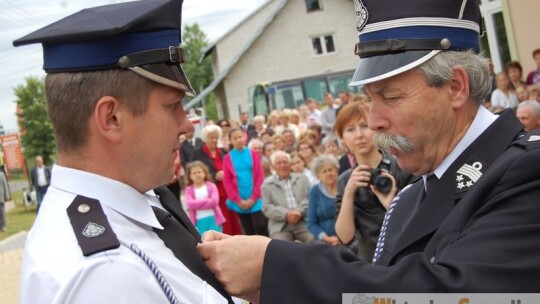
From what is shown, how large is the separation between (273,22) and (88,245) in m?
40.6

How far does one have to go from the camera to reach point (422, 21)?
223 cm

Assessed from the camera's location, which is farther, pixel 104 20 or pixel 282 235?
pixel 282 235

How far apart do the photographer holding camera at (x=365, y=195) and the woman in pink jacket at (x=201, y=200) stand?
13.4 ft

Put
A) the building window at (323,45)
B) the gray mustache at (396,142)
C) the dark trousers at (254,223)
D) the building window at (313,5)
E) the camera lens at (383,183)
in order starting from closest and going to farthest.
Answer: the gray mustache at (396,142), the camera lens at (383,183), the dark trousers at (254,223), the building window at (313,5), the building window at (323,45)

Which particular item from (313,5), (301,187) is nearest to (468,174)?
(301,187)

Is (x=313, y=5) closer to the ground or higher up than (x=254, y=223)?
higher up

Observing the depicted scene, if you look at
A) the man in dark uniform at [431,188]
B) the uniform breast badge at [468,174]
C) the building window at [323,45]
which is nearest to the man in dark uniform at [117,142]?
the man in dark uniform at [431,188]

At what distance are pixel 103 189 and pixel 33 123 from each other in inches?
1778

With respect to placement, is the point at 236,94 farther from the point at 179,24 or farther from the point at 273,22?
the point at 179,24

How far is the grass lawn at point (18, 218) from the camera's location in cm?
1984

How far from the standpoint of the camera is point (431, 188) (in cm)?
235

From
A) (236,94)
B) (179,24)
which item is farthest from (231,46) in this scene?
(179,24)

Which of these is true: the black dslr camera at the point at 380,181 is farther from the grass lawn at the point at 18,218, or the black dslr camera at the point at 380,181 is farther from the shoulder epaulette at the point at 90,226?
the grass lawn at the point at 18,218

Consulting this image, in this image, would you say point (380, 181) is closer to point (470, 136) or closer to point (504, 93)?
point (470, 136)
